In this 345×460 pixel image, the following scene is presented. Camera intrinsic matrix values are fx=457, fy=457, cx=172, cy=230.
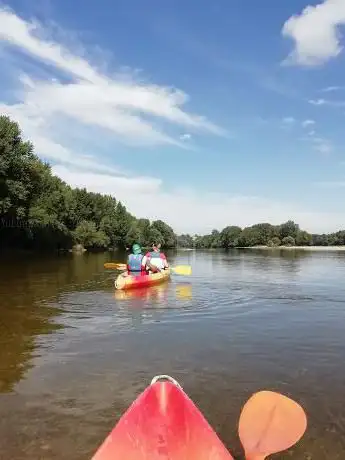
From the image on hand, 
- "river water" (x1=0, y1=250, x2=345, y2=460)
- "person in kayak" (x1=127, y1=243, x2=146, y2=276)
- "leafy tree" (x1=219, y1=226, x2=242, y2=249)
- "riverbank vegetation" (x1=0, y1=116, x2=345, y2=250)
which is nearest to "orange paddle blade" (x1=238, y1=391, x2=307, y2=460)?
"river water" (x1=0, y1=250, x2=345, y2=460)

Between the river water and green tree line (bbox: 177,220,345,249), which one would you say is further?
green tree line (bbox: 177,220,345,249)

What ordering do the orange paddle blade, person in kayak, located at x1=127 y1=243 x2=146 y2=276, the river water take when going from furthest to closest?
person in kayak, located at x1=127 y1=243 x2=146 y2=276
the river water
the orange paddle blade

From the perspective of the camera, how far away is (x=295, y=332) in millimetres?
12297

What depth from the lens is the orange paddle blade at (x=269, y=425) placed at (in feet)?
17.2

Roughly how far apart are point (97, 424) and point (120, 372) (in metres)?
2.26

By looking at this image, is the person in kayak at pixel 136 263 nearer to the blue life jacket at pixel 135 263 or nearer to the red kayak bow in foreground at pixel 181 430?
the blue life jacket at pixel 135 263

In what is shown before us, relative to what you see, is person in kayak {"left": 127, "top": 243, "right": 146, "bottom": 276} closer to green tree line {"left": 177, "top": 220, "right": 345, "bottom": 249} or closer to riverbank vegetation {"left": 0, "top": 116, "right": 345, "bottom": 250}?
riverbank vegetation {"left": 0, "top": 116, "right": 345, "bottom": 250}

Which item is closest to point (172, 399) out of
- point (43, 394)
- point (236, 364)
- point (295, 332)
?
point (43, 394)

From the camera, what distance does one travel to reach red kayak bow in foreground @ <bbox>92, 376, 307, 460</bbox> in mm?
4809

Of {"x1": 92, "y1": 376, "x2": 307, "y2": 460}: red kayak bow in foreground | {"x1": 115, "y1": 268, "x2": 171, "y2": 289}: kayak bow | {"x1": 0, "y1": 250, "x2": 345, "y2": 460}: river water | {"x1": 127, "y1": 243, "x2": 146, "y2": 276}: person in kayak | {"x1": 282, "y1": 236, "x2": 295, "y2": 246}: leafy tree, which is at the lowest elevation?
{"x1": 0, "y1": 250, "x2": 345, "y2": 460}: river water

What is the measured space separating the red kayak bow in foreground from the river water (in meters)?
0.41

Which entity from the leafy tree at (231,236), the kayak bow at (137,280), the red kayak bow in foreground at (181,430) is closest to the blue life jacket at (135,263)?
the kayak bow at (137,280)

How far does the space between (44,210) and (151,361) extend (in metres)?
53.5

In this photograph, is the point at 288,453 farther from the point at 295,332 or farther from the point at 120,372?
the point at 295,332
